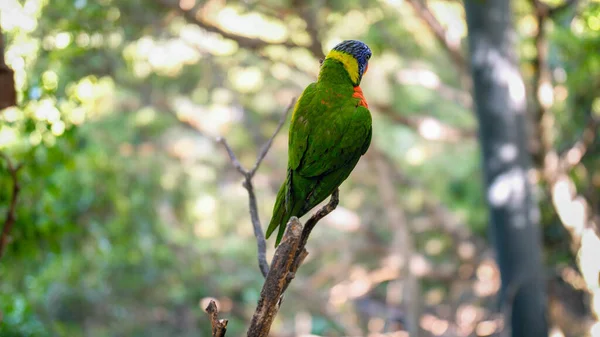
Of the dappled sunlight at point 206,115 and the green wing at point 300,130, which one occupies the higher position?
the dappled sunlight at point 206,115

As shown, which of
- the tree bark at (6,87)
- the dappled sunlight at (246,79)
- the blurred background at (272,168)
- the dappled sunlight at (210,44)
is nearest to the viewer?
the tree bark at (6,87)

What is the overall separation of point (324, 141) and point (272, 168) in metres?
5.27

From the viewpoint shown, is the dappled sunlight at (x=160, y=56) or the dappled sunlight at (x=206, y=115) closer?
the dappled sunlight at (x=160, y=56)

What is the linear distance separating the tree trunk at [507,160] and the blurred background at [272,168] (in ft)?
1.13

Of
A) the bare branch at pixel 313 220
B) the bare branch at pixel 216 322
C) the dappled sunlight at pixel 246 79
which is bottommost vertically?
the bare branch at pixel 216 322

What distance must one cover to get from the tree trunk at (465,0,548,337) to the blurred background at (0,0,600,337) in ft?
1.13

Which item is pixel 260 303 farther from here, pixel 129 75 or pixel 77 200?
pixel 129 75

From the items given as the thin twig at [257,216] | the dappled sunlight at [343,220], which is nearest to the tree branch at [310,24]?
the dappled sunlight at [343,220]

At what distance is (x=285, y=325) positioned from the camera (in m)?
6.22

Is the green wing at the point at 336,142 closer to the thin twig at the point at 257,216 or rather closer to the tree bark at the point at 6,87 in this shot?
the thin twig at the point at 257,216

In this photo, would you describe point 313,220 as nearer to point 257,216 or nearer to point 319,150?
point 319,150

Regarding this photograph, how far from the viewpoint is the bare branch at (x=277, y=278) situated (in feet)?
3.81

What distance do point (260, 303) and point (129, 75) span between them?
4.53 metres

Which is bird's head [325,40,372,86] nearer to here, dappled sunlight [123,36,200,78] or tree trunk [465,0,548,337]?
tree trunk [465,0,548,337]
